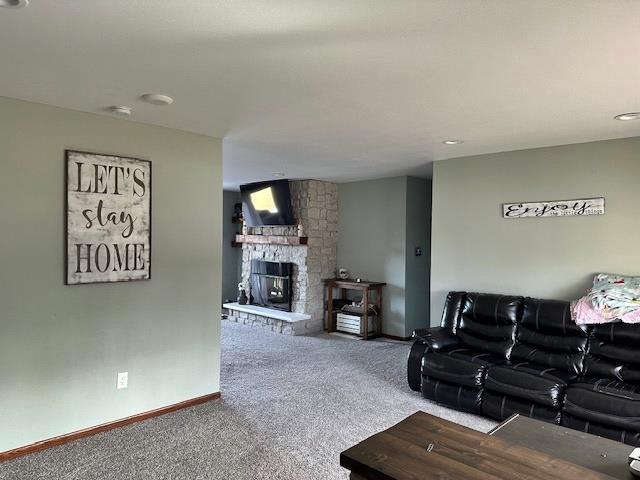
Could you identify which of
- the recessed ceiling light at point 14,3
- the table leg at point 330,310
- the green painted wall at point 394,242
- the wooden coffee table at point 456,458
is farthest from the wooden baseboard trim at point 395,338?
the recessed ceiling light at point 14,3

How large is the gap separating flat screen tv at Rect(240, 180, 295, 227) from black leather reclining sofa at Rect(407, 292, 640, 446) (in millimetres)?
3265

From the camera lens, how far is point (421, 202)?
21.7 feet

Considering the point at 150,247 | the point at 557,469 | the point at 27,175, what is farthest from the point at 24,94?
the point at 557,469

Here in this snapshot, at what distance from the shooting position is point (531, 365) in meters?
3.65

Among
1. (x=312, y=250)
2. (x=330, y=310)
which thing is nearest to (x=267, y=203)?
(x=312, y=250)

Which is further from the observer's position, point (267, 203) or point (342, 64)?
point (267, 203)

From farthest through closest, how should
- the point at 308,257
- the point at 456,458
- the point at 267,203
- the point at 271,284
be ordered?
1. the point at 271,284
2. the point at 267,203
3. the point at 308,257
4. the point at 456,458

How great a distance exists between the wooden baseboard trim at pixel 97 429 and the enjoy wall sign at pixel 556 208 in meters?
3.25

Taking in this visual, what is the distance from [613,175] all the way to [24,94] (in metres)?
4.43

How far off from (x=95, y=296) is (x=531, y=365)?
3.39 m

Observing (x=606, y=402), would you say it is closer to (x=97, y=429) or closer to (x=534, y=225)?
Result: (x=534, y=225)

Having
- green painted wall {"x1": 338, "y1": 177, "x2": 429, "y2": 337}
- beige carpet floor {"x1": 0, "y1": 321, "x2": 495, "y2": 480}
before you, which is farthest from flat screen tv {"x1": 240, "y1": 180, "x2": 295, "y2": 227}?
beige carpet floor {"x1": 0, "y1": 321, "x2": 495, "y2": 480}

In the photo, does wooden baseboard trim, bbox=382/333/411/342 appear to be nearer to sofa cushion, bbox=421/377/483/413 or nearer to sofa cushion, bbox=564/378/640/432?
sofa cushion, bbox=421/377/483/413

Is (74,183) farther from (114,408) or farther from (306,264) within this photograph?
(306,264)
